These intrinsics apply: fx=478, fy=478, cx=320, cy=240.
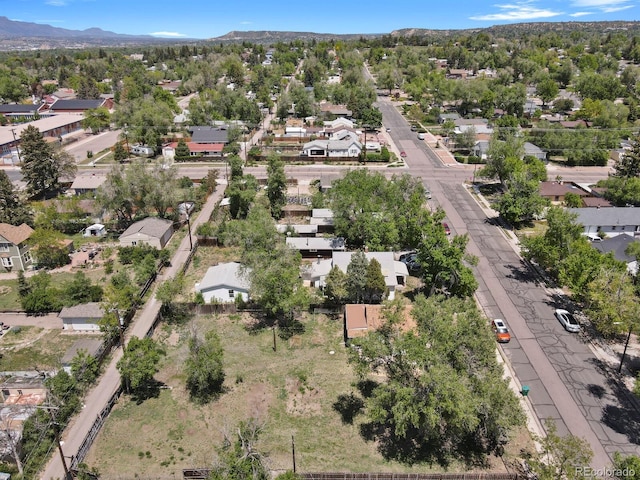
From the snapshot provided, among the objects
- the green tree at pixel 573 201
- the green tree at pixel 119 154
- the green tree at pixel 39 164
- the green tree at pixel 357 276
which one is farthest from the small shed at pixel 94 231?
the green tree at pixel 573 201

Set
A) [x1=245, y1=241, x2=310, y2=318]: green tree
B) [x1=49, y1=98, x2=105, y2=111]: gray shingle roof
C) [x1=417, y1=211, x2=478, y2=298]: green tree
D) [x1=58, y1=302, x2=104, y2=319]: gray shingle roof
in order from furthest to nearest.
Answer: [x1=49, y1=98, x2=105, y2=111]: gray shingle roof < [x1=417, y1=211, x2=478, y2=298]: green tree < [x1=58, y1=302, x2=104, y2=319]: gray shingle roof < [x1=245, y1=241, x2=310, y2=318]: green tree

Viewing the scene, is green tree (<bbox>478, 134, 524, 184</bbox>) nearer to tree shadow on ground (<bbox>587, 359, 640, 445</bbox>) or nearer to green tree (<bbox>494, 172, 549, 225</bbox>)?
green tree (<bbox>494, 172, 549, 225</bbox>)

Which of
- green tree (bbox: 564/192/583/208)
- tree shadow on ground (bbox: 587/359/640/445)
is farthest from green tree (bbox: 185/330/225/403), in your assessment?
green tree (bbox: 564/192/583/208)

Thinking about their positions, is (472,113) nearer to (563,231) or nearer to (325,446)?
(563,231)

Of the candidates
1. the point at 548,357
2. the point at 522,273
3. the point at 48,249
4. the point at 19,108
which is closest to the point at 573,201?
the point at 522,273

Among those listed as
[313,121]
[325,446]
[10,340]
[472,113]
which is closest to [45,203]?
[10,340]
